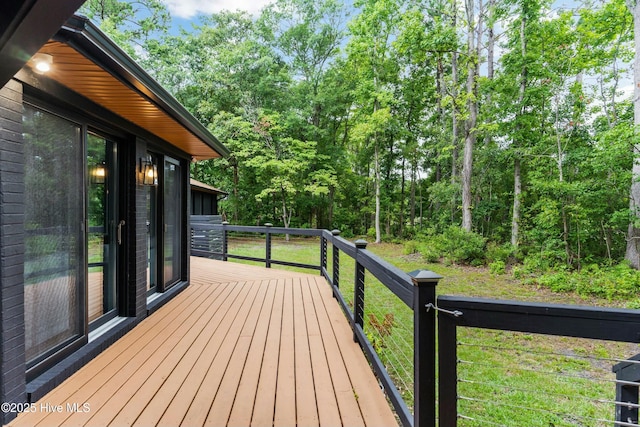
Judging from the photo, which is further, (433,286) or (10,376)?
(10,376)

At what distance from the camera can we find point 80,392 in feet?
7.14

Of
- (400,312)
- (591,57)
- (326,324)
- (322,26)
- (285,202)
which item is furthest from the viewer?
(322,26)

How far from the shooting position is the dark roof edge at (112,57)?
1548mm

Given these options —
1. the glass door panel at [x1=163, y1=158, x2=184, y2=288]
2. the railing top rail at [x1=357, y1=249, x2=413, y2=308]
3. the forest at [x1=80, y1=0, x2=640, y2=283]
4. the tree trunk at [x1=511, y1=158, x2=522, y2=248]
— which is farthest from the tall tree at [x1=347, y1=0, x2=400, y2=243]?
the railing top rail at [x1=357, y1=249, x2=413, y2=308]

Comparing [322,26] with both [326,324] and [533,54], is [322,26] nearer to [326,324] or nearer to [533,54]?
[533,54]

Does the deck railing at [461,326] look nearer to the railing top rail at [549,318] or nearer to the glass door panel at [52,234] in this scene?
the railing top rail at [549,318]

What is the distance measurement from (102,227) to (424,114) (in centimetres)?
1703

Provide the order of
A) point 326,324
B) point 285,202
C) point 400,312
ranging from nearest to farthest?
point 326,324 → point 400,312 → point 285,202

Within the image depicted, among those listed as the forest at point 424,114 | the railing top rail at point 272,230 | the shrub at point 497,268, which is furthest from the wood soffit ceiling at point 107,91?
the forest at point 424,114

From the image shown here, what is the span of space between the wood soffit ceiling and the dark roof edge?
51 mm

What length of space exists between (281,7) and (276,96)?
5091 mm

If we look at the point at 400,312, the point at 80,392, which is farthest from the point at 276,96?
the point at 80,392

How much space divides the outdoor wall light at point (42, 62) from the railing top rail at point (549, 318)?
236 centimetres

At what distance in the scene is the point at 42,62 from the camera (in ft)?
6.07
